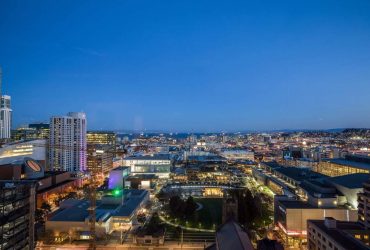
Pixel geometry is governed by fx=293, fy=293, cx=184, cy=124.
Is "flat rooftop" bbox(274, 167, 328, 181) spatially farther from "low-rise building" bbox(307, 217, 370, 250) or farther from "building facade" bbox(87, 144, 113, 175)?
"building facade" bbox(87, 144, 113, 175)

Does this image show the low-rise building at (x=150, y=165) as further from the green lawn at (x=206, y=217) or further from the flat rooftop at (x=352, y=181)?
the flat rooftop at (x=352, y=181)

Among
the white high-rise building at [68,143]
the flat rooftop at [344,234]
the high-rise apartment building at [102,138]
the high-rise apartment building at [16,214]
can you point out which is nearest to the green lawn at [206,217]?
the flat rooftop at [344,234]

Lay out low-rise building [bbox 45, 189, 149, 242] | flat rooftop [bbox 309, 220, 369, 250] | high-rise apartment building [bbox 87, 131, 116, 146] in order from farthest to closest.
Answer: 1. high-rise apartment building [bbox 87, 131, 116, 146]
2. low-rise building [bbox 45, 189, 149, 242]
3. flat rooftop [bbox 309, 220, 369, 250]

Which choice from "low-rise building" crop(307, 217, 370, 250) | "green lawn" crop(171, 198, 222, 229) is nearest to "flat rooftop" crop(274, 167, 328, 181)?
"green lawn" crop(171, 198, 222, 229)

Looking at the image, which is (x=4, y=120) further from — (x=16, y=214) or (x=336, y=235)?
(x=336, y=235)

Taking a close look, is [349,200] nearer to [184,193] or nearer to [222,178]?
[184,193]

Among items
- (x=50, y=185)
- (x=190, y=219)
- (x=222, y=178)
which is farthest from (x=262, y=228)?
(x=50, y=185)
